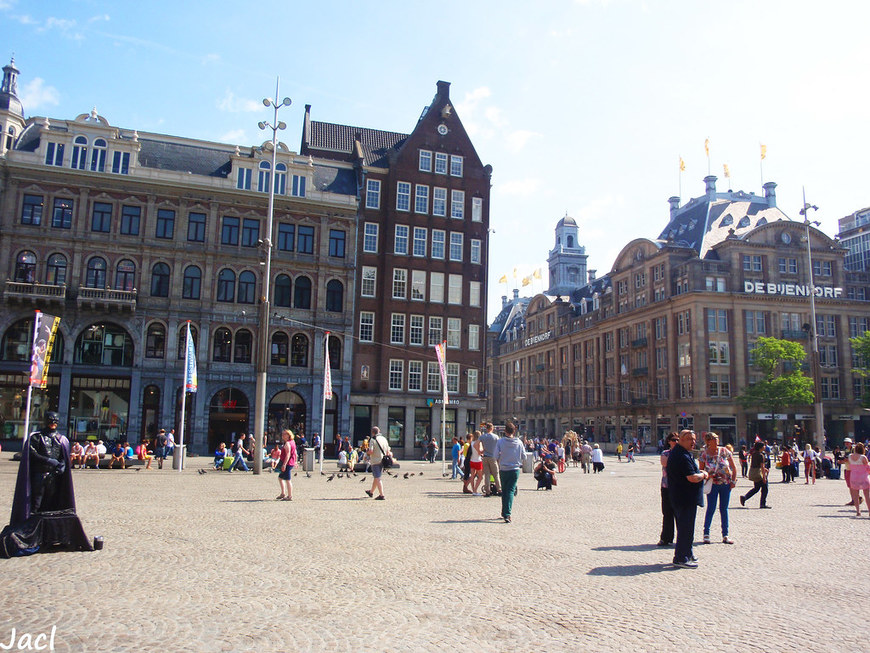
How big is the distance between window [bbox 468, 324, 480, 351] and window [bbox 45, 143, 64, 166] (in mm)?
28314

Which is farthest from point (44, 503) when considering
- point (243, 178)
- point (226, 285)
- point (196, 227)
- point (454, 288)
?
point (454, 288)

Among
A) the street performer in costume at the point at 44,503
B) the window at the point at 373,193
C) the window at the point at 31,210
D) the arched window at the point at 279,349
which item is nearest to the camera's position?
the street performer in costume at the point at 44,503

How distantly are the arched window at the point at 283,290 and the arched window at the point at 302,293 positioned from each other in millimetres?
404

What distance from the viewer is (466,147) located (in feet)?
177

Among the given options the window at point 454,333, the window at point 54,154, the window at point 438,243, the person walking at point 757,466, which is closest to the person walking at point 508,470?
the person walking at point 757,466

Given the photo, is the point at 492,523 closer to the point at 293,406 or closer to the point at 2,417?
the point at 293,406

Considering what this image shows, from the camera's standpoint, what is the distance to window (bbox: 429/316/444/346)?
50875 millimetres

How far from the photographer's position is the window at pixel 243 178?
154ft

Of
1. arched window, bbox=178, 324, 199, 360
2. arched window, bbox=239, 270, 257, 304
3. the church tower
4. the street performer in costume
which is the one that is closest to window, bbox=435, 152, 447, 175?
arched window, bbox=239, 270, 257, 304

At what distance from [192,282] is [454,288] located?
17.7 metres

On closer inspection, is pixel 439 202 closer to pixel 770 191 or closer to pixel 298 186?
pixel 298 186

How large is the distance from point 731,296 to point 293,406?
50.0 meters

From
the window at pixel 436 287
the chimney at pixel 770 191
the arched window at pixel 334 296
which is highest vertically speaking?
the chimney at pixel 770 191

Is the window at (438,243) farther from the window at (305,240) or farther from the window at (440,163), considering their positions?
the window at (305,240)
